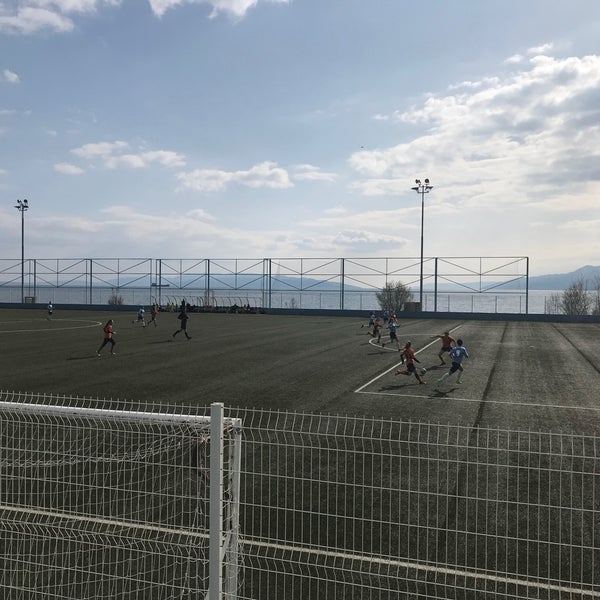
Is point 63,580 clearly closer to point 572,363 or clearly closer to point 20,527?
point 20,527

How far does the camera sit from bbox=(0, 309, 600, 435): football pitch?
12.4m

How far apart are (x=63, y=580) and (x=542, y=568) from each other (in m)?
4.93

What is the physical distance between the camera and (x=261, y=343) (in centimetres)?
2659

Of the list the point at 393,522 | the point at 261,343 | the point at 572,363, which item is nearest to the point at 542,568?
the point at 393,522

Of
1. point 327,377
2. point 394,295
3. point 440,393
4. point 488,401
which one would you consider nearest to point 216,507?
point 488,401

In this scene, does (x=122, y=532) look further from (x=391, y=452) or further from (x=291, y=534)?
(x=391, y=452)

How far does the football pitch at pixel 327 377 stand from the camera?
488 inches

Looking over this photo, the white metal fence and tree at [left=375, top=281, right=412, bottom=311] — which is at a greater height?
tree at [left=375, top=281, right=412, bottom=311]

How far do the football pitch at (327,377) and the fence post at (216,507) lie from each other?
7980 millimetres

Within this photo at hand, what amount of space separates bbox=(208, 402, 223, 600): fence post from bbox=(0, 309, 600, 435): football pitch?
7980mm

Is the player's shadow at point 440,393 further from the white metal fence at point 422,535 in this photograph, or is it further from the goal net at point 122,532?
the goal net at point 122,532

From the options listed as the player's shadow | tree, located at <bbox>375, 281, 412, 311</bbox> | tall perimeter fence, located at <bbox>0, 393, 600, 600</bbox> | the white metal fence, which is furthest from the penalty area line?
tree, located at <bbox>375, 281, 412, 311</bbox>

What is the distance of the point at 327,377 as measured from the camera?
1647 cm

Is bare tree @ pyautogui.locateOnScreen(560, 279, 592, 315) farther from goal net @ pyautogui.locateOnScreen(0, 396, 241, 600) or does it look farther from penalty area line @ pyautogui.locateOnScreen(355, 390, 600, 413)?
goal net @ pyautogui.locateOnScreen(0, 396, 241, 600)
